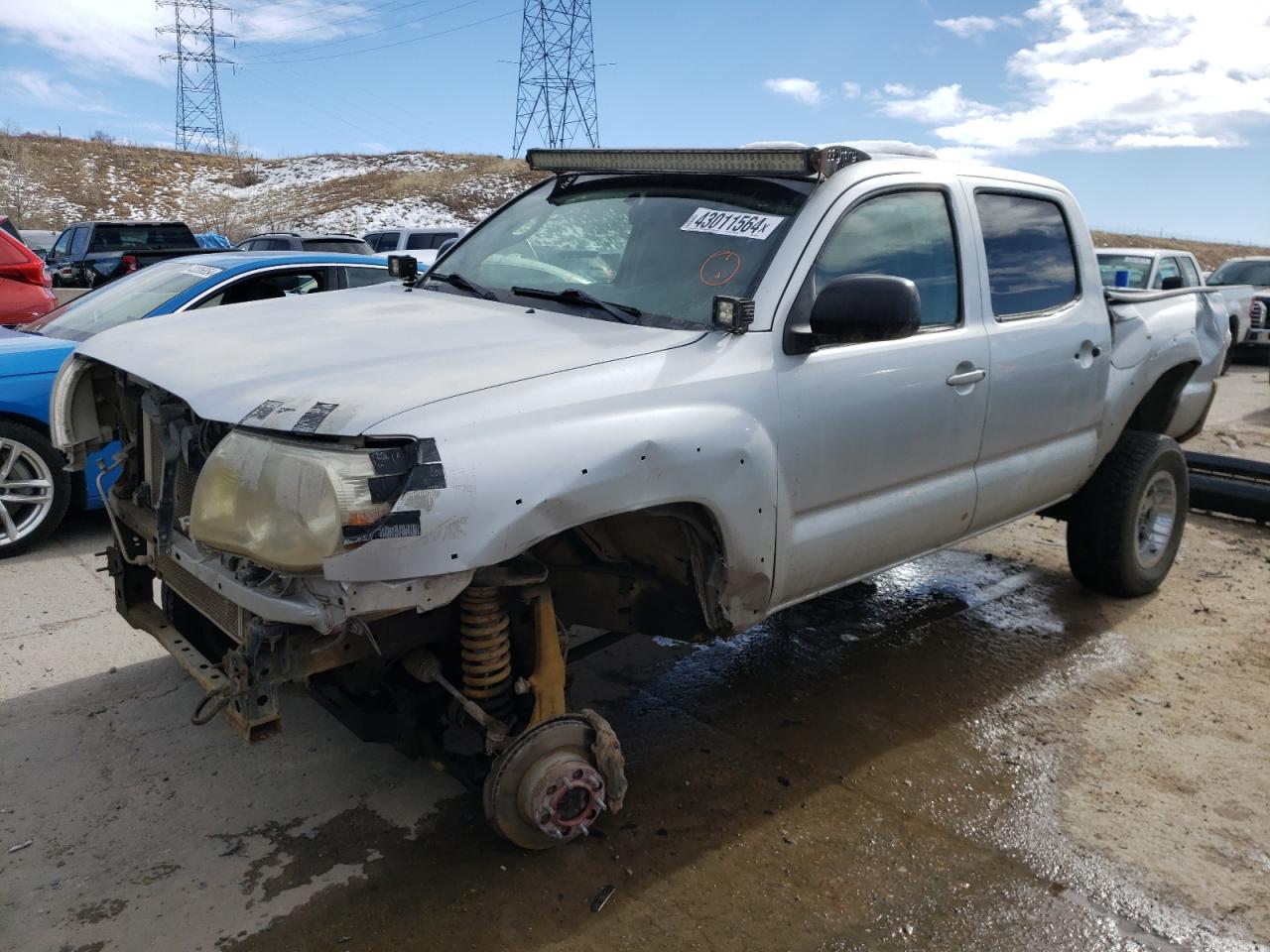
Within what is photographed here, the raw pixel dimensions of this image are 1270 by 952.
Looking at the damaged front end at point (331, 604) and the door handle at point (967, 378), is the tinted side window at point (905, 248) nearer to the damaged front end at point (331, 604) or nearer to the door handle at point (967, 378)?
the door handle at point (967, 378)

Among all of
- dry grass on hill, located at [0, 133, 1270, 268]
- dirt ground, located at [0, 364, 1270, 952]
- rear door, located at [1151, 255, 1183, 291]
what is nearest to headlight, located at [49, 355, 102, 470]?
dirt ground, located at [0, 364, 1270, 952]

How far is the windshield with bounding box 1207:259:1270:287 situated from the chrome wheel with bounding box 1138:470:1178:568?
14357mm

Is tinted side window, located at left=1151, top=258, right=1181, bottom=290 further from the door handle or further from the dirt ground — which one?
the door handle

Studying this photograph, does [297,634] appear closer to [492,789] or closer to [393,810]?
[492,789]

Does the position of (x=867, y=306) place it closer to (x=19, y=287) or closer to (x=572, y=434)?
(x=572, y=434)

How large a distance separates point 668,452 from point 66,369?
2.15 m

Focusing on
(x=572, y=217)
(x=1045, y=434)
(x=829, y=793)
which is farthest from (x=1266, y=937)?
(x=572, y=217)

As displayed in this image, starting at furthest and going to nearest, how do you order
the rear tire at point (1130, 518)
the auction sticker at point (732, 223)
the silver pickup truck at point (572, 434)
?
the rear tire at point (1130, 518), the auction sticker at point (732, 223), the silver pickup truck at point (572, 434)

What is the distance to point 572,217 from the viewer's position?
371 cm

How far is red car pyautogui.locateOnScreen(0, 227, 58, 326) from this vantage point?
24.8 ft

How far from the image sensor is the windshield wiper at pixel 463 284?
3503mm

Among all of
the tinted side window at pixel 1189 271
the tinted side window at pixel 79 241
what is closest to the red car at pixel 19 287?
the tinted side window at pixel 79 241

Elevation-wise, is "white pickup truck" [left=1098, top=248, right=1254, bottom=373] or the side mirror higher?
the side mirror

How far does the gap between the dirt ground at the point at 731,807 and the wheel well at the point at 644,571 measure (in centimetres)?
62
